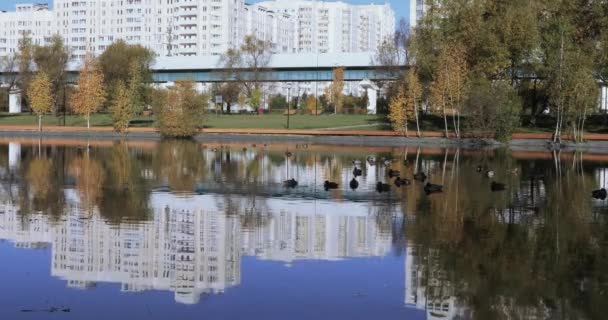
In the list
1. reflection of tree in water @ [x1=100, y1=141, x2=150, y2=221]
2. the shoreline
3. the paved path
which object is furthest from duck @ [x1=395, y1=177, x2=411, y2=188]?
the paved path

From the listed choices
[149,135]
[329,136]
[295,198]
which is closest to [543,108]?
[329,136]

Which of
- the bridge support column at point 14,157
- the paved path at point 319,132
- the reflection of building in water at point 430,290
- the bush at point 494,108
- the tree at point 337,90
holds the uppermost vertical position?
the tree at point 337,90

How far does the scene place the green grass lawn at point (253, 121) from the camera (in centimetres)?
7681

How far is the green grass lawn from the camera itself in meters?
76.8

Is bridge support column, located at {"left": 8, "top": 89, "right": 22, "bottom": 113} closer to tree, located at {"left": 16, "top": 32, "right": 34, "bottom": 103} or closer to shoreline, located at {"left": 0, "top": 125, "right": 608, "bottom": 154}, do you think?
tree, located at {"left": 16, "top": 32, "right": 34, "bottom": 103}

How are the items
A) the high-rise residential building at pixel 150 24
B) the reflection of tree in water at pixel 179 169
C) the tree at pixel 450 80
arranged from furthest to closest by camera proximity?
the high-rise residential building at pixel 150 24 < the tree at pixel 450 80 < the reflection of tree in water at pixel 179 169

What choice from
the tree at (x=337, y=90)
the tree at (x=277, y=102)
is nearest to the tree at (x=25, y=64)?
the tree at (x=277, y=102)

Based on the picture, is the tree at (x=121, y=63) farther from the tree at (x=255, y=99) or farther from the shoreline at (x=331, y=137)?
the shoreline at (x=331, y=137)

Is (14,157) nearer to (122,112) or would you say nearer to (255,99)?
(122,112)

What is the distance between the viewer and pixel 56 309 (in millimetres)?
10180

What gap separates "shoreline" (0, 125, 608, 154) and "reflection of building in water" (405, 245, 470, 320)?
42.8 m

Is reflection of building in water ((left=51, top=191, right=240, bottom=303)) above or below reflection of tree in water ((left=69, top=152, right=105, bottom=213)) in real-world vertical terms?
below

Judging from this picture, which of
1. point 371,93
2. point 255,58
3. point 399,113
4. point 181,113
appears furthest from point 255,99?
point 399,113

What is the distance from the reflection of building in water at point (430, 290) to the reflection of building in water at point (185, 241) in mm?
1155
